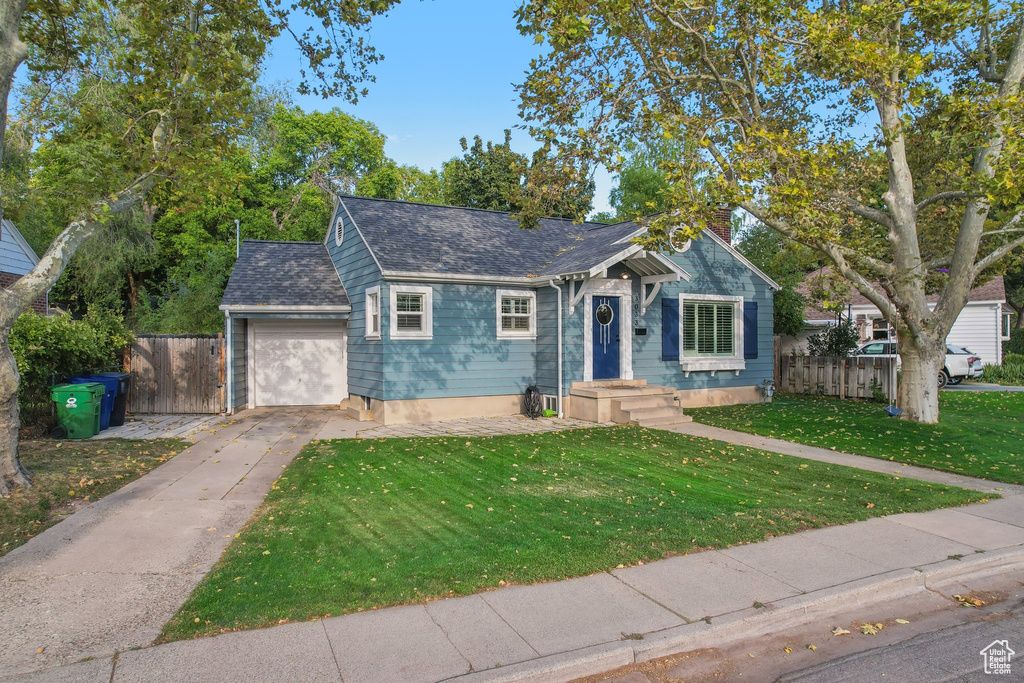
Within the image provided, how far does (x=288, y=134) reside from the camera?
3259 cm

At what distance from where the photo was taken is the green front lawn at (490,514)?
185 inches

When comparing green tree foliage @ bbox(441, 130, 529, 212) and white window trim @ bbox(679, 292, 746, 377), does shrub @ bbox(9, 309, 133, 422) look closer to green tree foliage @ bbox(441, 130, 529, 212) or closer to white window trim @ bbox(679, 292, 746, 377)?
white window trim @ bbox(679, 292, 746, 377)

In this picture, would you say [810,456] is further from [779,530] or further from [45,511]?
[45,511]

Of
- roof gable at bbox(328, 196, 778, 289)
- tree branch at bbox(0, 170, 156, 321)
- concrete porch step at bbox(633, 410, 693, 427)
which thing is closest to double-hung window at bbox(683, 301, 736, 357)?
roof gable at bbox(328, 196, 778, 289)

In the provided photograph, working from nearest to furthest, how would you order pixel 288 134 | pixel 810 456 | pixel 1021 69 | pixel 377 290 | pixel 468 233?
pixel 810 456
pixel 1021 69
pixel 377 290
pixel 468 233
pixel 288 134

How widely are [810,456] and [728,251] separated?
25.9 ft

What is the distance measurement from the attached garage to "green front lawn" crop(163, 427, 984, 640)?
5.83 metres

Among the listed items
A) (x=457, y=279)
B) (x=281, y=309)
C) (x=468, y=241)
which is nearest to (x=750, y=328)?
(x=468, y=241)

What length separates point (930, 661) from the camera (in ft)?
12.7

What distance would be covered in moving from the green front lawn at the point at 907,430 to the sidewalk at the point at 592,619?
3918mm

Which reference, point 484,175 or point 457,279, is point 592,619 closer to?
point 457,279

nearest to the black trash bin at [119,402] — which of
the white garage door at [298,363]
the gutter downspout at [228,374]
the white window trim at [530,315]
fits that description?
→ the gutter downspout at [228,374]

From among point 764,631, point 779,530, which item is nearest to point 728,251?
point 779,530

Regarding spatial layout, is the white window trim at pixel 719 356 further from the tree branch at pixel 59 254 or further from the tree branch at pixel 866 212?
the tree branch at pixel 59 254
